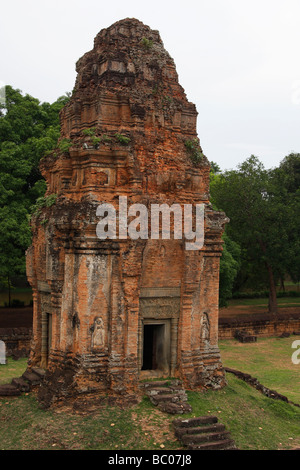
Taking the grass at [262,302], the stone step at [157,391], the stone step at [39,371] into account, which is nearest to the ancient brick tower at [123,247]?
the stone step at [39,371]

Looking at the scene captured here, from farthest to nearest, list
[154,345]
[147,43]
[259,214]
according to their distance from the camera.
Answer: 1. [259,214]
2. [154,345]
3. [147,43]

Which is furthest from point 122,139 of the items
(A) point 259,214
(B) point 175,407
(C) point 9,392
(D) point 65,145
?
(A) point 259,214

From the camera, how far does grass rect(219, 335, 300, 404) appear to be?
1703 centimetres

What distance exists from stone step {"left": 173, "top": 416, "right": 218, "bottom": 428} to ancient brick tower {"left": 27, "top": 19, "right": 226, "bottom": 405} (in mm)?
1493

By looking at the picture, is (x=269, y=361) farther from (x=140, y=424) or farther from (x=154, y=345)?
(x=140, y=424)

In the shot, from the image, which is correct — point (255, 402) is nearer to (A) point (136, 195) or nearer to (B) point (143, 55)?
(A) point (136, 195)

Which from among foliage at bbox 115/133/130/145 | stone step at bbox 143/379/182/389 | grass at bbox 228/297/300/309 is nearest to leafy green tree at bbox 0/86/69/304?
foliage at bbox 115/133/130/145

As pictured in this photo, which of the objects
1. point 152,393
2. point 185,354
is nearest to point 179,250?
point 185,354

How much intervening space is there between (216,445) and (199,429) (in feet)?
1.50

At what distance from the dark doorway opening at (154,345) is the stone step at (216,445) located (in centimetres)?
305

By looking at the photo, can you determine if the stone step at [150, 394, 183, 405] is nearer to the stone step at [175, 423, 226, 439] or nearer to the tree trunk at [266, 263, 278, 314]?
the stone step at [175, 423, 226, 439]

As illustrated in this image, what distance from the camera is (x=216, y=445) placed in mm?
9539

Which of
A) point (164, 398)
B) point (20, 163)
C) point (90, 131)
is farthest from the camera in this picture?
point (20, 163)

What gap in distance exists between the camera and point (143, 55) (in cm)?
1247
